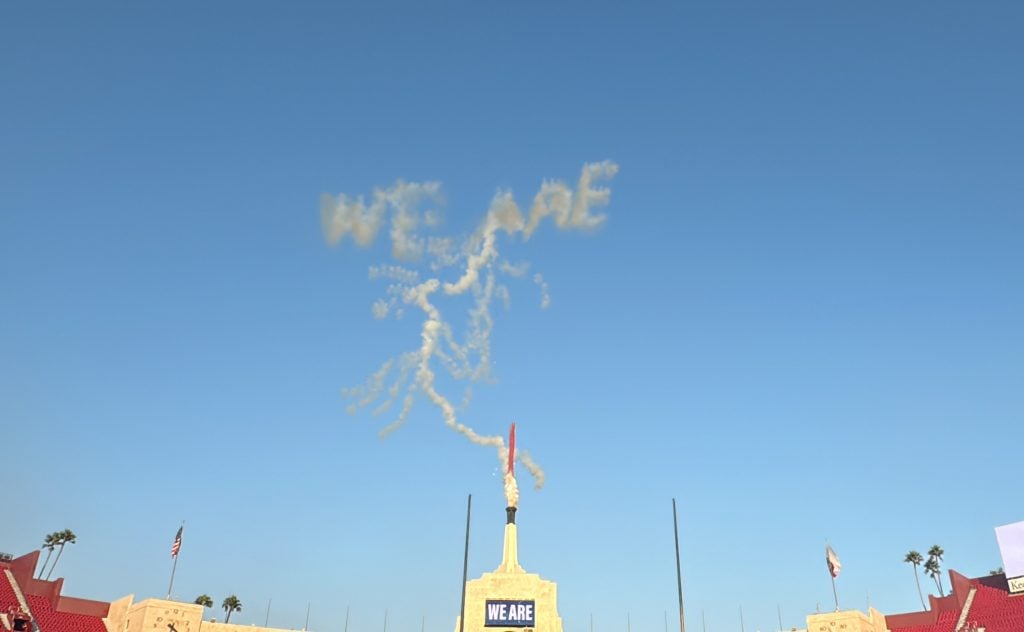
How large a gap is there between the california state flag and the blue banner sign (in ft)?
96.3

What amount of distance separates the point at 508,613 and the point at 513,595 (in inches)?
72.6

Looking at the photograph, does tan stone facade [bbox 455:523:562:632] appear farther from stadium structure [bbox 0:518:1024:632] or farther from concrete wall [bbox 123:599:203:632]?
concrete wall [bbox 123:599:203:632]

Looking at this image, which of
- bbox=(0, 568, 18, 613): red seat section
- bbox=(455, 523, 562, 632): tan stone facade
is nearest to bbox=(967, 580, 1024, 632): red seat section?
bbox=(455, 523, 562, 632): tan stone facade

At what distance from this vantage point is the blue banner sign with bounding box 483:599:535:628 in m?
77.5

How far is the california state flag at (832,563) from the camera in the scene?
235 ft

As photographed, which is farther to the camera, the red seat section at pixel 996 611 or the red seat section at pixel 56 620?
the red seat section at pixel 996 611

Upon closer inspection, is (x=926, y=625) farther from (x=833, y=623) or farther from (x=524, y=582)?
(x=524, y=582)

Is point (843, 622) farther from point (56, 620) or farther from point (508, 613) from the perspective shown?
point (56, 620)

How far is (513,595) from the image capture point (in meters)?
78.9

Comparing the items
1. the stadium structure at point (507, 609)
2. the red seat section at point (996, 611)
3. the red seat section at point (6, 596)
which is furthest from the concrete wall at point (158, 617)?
the red seat section at point (996, 611)

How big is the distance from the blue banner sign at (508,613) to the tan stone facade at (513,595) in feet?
1.07

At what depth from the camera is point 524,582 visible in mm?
79750

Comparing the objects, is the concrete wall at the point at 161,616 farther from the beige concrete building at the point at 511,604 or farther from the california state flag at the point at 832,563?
the california state flag at the point at 832,563

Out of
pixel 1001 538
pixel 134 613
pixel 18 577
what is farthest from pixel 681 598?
pixel 18 577
